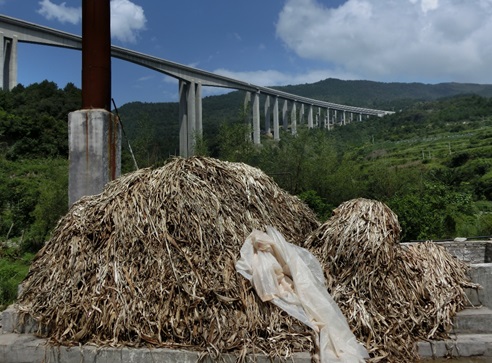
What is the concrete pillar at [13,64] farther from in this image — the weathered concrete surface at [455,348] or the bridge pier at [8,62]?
the weathered concrete surface at [455,348]

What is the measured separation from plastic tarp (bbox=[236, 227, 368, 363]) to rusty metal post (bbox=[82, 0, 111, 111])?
363 cm

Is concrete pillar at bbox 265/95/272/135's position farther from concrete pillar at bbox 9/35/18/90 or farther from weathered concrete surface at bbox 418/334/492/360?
weathered concrete surface at bbox 418/334/492/360

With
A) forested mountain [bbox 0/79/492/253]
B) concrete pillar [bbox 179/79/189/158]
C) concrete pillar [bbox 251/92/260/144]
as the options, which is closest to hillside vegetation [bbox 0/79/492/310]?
forested mountain [bbox 0/79/492/253]

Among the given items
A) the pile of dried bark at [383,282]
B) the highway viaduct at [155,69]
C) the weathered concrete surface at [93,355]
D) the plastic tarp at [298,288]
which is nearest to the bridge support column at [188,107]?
the highway viaduct at [155,69]

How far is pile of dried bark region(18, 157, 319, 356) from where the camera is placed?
4359 millimetres

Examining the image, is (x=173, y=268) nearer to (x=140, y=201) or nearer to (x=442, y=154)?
(x=140, y=201)

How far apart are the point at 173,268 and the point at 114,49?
1344 inches

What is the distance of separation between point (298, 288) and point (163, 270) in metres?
1.46

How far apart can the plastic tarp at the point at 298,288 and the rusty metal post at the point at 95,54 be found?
3.63 meters

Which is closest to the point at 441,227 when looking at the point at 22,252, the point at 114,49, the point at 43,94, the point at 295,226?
the point at 295,226

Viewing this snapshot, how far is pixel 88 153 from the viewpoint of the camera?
6.49m

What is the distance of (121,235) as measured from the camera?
492cm

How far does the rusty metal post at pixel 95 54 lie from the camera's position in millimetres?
6816

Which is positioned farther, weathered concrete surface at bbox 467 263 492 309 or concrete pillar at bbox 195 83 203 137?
concrete pillar at bbox 195 83 203 137
